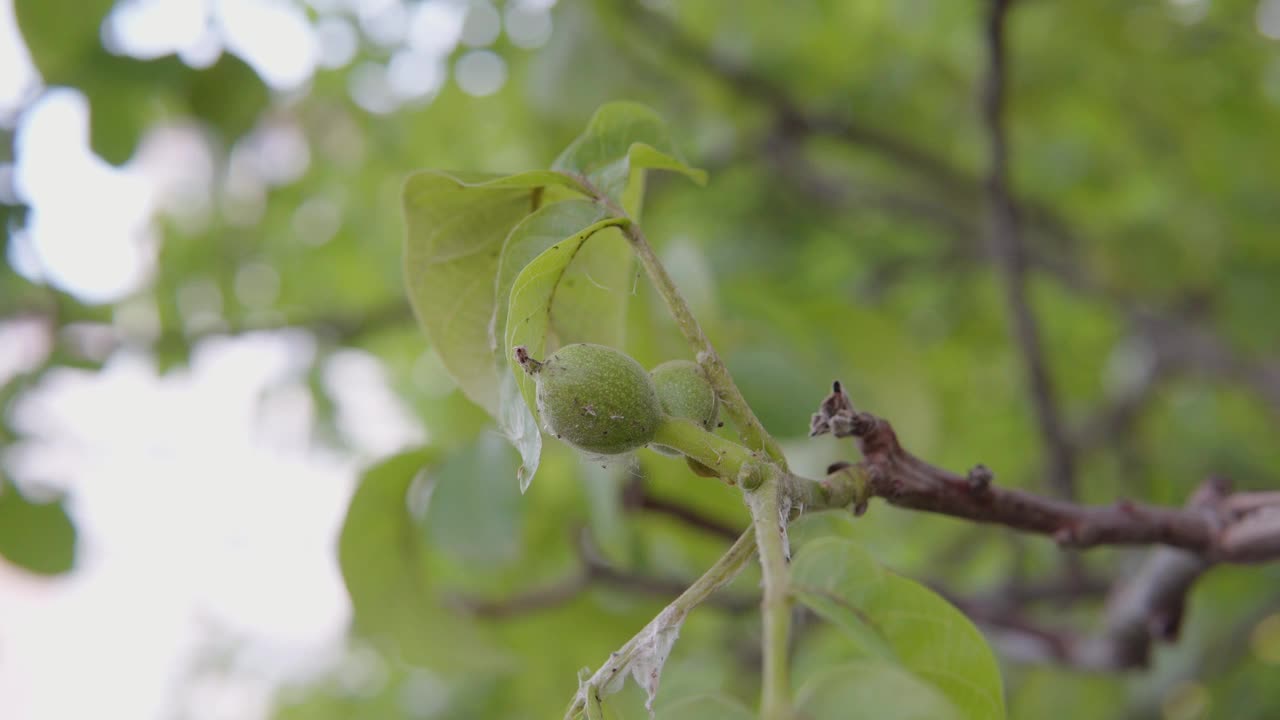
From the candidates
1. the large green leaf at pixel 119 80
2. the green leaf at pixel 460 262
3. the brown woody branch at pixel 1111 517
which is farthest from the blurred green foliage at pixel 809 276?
the green leaf at pixel 460 262

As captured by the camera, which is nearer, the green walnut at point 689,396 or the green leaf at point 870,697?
the green leaf at point 870,697

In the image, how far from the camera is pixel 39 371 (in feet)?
7.96

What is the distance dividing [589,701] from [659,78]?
305 centimetres

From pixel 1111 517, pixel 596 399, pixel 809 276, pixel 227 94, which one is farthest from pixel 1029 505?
pixel 809 276

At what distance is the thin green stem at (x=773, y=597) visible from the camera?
27.3 inches

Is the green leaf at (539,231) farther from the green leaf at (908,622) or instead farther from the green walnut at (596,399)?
the green leaf at (908,622)

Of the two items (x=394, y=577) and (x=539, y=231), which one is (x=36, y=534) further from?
(x=539, y=231)

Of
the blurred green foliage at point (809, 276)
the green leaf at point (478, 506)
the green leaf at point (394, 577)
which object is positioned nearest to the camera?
the green leaf at point (394, 577)

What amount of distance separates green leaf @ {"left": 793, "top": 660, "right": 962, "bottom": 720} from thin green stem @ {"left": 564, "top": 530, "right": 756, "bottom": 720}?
110 millimetres

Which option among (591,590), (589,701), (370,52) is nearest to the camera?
(589,701)

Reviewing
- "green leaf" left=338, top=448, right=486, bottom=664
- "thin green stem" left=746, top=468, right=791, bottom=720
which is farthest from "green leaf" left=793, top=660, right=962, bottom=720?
"green leaf" left=338, top=448, right=486, bottom=664

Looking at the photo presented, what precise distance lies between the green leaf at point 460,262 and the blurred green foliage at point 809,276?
675 millimetres

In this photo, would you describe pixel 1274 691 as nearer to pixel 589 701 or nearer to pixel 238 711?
pixel 589 701

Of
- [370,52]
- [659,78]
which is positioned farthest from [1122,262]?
[370,52]
